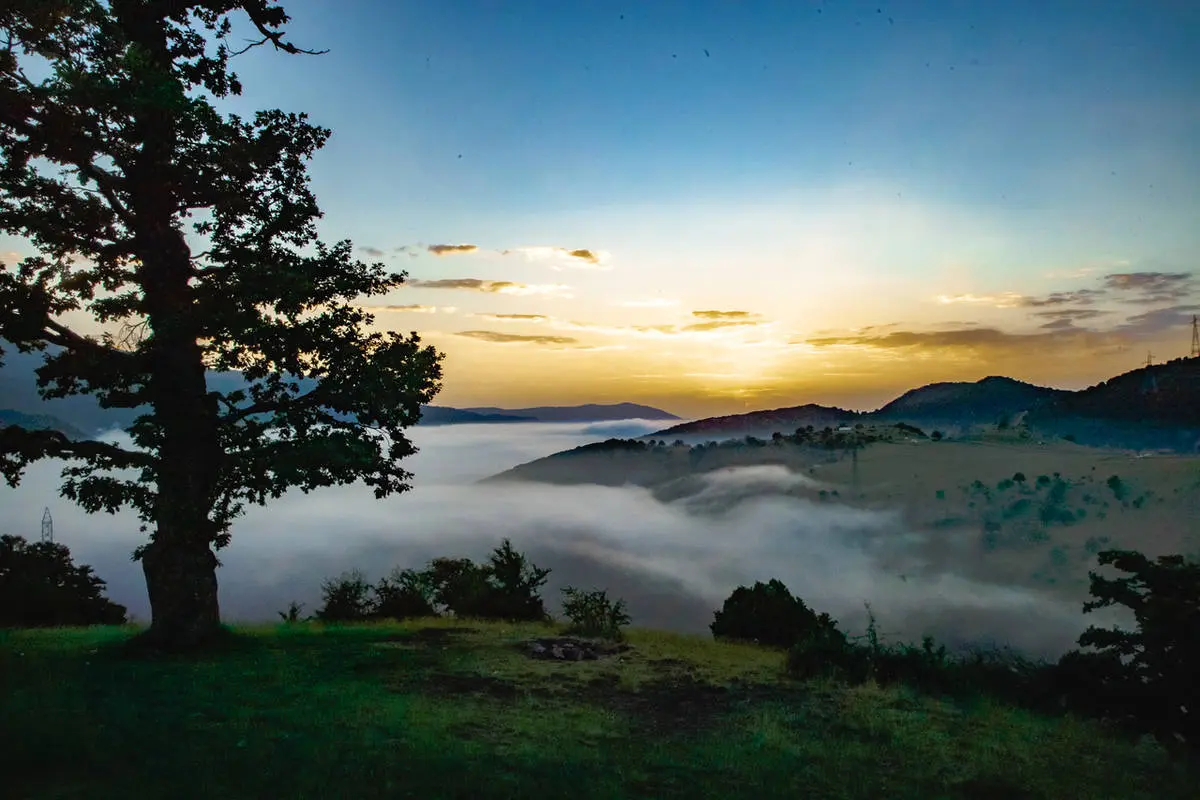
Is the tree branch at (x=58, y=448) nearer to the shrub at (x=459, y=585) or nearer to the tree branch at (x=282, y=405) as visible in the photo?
the tree branch at (x=282, y=405)

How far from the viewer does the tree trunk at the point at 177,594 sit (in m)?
19.5

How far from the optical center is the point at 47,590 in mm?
27469

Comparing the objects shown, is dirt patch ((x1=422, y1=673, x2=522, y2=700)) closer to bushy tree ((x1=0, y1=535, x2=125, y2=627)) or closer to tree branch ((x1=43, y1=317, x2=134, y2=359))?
tree branch ((x1=43, y1=317, x2=134, y2=359))

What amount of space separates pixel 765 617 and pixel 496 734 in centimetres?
1763

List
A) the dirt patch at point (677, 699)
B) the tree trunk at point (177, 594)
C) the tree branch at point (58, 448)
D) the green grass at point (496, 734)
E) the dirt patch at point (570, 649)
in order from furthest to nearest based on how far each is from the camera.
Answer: the dirt patch at point (570, 649)
the tree trunk at point (177, 594)
the tree branch at point (58, 448)
the dirt patch at point (677, 699)
the green grass at point (496, 734)

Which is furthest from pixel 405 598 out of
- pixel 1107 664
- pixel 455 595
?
pixel 1107 664

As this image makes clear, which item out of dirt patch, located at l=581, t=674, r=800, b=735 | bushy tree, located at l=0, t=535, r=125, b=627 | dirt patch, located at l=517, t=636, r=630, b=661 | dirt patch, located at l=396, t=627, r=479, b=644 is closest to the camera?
dirt patch, located at l=581, t=674, r=800, b=735

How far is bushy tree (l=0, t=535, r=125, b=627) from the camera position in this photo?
2686 cm

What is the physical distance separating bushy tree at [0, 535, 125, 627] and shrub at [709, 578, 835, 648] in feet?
78.9

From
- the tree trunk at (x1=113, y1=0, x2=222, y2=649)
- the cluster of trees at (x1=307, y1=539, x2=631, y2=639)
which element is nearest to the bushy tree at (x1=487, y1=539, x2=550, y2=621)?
the cluster of trees at (x1=307, y1=539, x2=631, y2=639)

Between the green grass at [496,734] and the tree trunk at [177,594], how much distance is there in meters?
0.91

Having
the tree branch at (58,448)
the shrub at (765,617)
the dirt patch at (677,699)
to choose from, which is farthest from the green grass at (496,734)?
the shrub at (765,617)

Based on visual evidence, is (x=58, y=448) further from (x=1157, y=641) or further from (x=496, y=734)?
(x=1157, y=641)

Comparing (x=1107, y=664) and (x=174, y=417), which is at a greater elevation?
(x=174, y=417)
